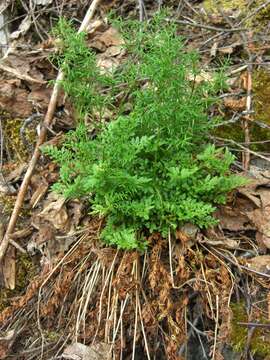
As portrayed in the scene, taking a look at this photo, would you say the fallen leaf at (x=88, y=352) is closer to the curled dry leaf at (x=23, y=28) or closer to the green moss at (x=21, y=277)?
the green moss at (x=21, y=277)

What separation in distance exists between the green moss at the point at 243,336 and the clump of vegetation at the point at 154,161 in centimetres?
44

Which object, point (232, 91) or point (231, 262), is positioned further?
point (232, 91)

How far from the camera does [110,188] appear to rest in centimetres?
241

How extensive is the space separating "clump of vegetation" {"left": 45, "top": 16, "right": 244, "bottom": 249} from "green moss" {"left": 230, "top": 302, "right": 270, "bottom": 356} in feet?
Result: 1.43

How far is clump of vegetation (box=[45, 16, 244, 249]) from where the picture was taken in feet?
7.86

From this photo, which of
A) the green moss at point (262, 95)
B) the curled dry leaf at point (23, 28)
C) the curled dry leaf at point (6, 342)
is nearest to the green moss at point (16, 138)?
the curled dry leaf at point (23, 28)

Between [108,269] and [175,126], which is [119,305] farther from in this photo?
[175,126]

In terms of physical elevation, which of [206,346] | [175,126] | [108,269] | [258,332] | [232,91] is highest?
[175,126]

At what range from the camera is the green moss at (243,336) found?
232 cm

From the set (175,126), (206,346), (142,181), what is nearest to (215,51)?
(175,126)

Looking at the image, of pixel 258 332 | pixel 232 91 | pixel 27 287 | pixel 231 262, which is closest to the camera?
pixel 258 332

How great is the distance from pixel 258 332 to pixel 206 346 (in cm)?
30

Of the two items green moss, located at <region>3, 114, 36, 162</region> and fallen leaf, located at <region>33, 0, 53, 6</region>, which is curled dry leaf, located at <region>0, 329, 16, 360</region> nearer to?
green moss, located at <region>3, 114, 36, 162</region>

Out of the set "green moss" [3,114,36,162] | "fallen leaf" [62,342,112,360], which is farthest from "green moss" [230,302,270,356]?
"green moss" [3,114,36,162]
